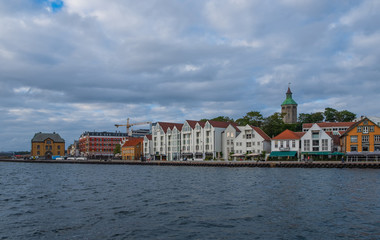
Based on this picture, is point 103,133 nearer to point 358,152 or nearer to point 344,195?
point 358,152

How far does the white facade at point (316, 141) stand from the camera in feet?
282

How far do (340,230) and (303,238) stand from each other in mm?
2741

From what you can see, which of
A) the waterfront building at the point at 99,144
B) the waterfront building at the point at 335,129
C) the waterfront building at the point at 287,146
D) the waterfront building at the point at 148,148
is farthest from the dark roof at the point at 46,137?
the waterfront building at the point at 287,146

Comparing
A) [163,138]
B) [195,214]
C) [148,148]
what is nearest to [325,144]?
[163,138]

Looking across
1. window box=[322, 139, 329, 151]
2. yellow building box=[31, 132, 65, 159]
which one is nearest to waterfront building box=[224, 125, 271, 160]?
window box=[322, 139, 329, 151]

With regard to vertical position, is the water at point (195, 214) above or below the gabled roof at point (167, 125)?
below

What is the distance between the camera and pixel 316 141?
86.9m

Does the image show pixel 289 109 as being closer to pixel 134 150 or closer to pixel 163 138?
pixel 134 150

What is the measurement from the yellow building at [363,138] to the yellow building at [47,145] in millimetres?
152994

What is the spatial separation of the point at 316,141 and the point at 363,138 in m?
10.0

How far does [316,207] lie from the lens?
83.3 feet

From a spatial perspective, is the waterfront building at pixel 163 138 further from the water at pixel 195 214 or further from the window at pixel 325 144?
the water at pixel 195 214

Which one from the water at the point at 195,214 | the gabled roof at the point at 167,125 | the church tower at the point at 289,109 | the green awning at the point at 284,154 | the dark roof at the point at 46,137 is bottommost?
the water at the point at 195,214

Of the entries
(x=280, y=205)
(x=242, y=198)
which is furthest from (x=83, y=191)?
(x=280, y=205)
